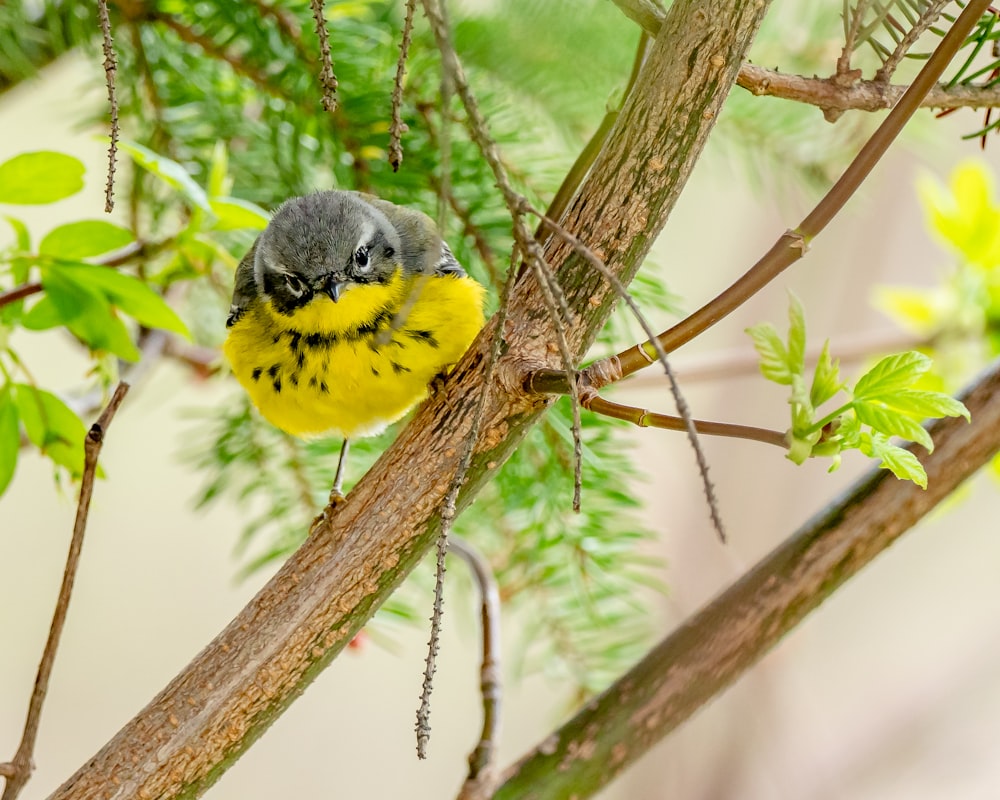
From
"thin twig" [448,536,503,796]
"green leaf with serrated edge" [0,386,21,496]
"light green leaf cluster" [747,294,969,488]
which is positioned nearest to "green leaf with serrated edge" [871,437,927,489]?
"light green leaf cluster" [747,294,969,488]

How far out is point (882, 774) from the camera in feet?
5.03

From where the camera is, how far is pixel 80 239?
0.66 meters

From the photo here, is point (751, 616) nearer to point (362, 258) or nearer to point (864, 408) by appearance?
point (864, 408)

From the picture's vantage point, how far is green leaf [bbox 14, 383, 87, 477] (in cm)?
67

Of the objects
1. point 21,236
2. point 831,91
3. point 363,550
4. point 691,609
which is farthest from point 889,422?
point 691,609

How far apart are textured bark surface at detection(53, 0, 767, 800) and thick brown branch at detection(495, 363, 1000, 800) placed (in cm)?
18

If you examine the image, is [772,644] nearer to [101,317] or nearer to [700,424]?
[700,424]

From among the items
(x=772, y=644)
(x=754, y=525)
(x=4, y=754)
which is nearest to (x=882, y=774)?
(x=754, y=525)

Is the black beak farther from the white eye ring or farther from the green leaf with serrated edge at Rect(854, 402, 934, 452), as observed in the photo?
the green leaf with serrated edge at Rect(854, 402, 934, 452)

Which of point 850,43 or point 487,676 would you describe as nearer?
point 850,43

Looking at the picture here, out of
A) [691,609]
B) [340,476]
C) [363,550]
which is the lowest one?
[691,609]

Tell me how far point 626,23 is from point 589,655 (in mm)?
542

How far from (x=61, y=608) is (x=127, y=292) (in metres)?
0.20

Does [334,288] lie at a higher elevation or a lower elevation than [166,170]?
lower
